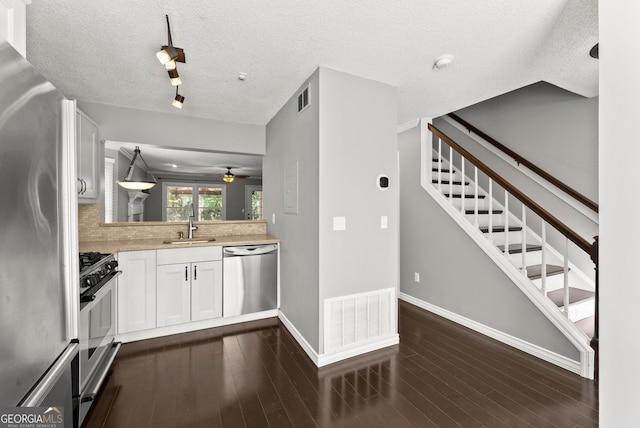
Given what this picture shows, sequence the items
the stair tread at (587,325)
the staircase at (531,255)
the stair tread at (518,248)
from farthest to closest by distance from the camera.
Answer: the stair tread at (518,248), the staircase at (531,255), the stair tread at (587,325)

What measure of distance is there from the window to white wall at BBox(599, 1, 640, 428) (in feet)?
21.8

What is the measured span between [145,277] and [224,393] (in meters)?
1.49

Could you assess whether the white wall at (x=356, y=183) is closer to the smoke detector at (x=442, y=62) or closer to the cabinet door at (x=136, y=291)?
the smoke detector at (x=442, y=62)

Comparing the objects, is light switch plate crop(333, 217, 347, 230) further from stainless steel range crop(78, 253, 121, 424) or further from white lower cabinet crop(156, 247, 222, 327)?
stainless steel range crop(78, 253, 121, 424)

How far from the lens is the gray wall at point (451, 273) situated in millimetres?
2500

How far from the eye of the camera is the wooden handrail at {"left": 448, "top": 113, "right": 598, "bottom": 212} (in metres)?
2.95

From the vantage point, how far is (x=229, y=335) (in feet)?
9.54

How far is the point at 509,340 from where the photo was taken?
2621 mm

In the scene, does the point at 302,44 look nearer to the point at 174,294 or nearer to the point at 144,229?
the point at 174,294

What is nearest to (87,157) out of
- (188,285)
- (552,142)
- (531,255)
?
(188,285)

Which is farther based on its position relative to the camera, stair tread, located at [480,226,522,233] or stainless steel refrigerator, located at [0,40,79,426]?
stair tread, located at [480,226,522,233]

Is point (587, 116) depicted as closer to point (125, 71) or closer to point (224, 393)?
point (224, 393)

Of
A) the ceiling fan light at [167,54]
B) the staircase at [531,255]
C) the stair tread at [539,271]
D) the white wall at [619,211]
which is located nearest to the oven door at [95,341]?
the ceiling fan light at [167,54]

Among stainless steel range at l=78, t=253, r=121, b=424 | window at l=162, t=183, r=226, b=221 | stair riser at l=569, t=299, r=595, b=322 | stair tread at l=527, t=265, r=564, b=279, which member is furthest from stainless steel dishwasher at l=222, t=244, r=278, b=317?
window at l=162, t=183, r=226, b=221
